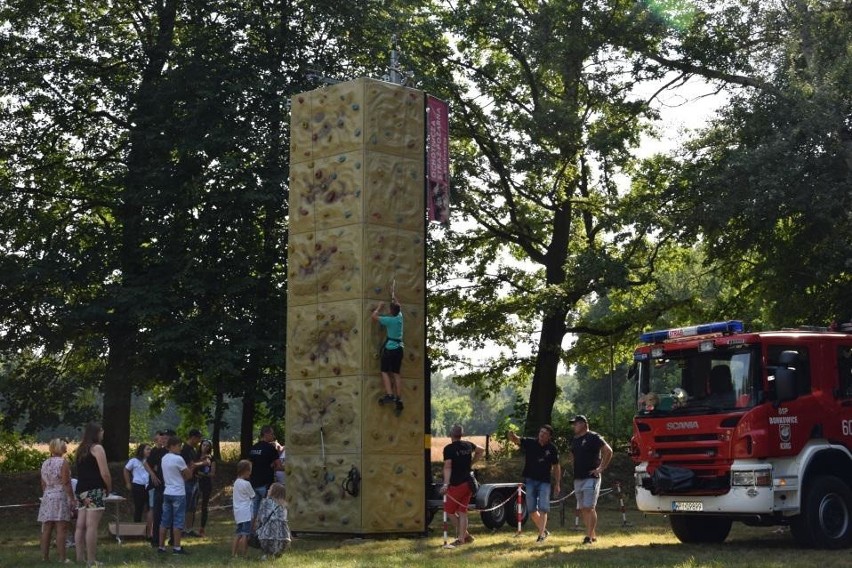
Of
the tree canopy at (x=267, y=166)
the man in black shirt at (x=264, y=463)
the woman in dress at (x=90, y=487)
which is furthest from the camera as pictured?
the tree canopy at (x=267, y=166)

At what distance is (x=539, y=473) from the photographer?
758 inches

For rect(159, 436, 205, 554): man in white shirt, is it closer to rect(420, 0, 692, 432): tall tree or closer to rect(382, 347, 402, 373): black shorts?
rect(382, 347, 402, 373): black shorts

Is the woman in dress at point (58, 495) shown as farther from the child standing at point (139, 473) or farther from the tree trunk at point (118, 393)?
the tree trunk at point (118, 393)

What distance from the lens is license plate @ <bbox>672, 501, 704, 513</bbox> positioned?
17.3 m

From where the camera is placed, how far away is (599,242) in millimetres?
38594

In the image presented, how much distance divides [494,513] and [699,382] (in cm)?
721

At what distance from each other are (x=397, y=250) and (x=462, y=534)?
5.35 metres

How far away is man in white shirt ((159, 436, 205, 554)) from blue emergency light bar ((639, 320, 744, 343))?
24.8ft

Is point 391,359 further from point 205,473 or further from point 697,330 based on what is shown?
point 697,330

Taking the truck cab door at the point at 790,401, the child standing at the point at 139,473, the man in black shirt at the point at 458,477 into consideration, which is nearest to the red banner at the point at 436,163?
the man in black shirt at the point at 458,477

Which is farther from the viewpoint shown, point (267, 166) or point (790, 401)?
point (267, 166)

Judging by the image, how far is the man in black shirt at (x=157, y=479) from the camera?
1925cm

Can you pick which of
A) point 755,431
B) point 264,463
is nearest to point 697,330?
point 755,431

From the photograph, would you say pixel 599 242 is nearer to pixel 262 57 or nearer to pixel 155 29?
pixel 262 57
